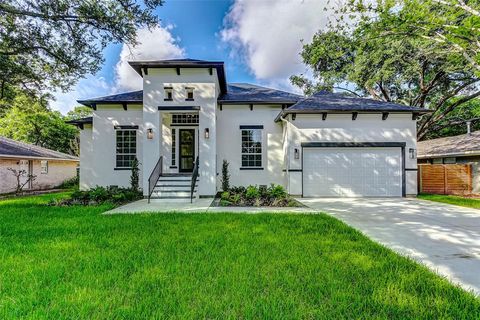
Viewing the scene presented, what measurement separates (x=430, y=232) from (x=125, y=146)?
12189 mm

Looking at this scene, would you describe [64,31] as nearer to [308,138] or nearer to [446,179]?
[308,138]

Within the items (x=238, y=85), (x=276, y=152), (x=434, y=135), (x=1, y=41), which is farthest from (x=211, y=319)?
(x=434, y=135)

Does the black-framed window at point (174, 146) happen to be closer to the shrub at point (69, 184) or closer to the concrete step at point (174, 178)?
the concrete step at point (174, 178)

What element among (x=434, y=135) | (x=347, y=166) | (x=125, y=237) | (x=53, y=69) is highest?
(x=53, y=69)

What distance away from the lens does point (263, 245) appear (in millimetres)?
4332

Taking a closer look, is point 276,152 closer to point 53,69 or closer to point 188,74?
point 188,74

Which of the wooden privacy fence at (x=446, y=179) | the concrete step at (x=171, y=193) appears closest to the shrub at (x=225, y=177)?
the concrete step at (x=171, y=193)

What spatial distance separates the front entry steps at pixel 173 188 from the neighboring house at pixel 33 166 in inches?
409

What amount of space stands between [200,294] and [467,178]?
15108 millimetres

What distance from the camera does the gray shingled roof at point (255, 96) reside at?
1227 centimetres

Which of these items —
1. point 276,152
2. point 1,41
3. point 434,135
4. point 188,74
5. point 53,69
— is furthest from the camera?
point 434,135

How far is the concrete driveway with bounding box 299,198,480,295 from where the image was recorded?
140 inches

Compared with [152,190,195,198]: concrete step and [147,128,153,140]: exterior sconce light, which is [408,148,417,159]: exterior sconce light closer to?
[152,190,195,198]: concrete step

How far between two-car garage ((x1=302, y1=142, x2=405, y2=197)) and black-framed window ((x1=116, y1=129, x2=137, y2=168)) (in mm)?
8153
